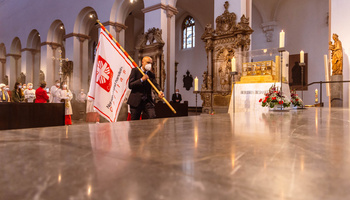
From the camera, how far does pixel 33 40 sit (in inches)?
862

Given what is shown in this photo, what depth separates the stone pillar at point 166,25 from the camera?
38.0 ft

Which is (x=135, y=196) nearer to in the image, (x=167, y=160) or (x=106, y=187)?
(x=106, y=187)

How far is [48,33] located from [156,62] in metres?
12.2

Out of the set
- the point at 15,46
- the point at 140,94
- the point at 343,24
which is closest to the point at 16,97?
the point at 140,94

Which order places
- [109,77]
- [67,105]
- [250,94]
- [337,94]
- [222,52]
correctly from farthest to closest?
[222,52]
[337,94]
[67,105]
[250,94]
[109,77]

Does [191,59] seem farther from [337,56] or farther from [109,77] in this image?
[109,77]

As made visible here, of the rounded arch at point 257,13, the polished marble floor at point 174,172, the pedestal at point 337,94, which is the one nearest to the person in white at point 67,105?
the polished marble floor at point 174,172

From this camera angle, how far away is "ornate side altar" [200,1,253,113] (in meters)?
9.08

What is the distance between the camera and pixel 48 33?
18656mm

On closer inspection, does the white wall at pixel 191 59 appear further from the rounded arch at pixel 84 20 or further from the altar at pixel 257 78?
the altar at pixel 257 78

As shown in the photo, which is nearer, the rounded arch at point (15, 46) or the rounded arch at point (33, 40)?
the rounded arch at point (33, 40)

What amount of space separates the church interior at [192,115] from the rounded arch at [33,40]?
8 cm

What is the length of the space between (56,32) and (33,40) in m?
4.70

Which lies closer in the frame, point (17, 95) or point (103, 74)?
point (103, 74)
